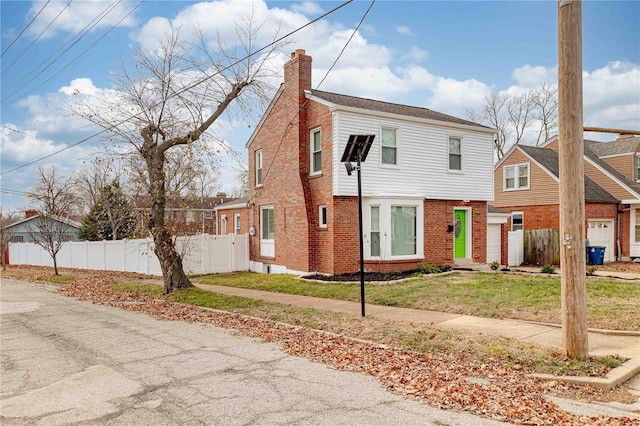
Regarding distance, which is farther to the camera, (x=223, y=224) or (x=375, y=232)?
(x=223, y=224)

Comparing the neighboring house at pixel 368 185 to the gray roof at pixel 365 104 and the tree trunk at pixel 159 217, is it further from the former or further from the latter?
the tree trunk at pixel 159 217

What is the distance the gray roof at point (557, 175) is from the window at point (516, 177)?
900 millimetres

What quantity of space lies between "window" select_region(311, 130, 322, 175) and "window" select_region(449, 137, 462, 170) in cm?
565

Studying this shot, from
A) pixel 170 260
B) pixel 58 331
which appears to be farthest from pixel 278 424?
pixel 170 260

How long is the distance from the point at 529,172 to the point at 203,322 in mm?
21860

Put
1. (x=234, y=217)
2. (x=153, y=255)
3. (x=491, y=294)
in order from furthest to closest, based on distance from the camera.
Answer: (x=234, y=217) < (x=153, y=255) < (x=491, y=294)

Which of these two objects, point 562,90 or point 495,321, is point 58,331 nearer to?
point 495,321

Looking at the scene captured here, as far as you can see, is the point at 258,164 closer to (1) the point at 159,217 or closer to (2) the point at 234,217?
(2) the point at 234,217

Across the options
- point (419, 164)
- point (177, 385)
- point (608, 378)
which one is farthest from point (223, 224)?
point (608, 378)

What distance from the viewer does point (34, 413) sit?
491cm

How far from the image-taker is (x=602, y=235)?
981 inches

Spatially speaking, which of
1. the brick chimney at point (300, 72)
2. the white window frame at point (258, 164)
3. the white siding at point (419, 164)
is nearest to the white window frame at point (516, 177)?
the white siding at point (419, 164)

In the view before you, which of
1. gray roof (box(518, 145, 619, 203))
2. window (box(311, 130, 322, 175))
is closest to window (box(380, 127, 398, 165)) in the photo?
window (box(311, 130, 322, 175))

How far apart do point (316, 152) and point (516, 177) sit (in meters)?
14.6
